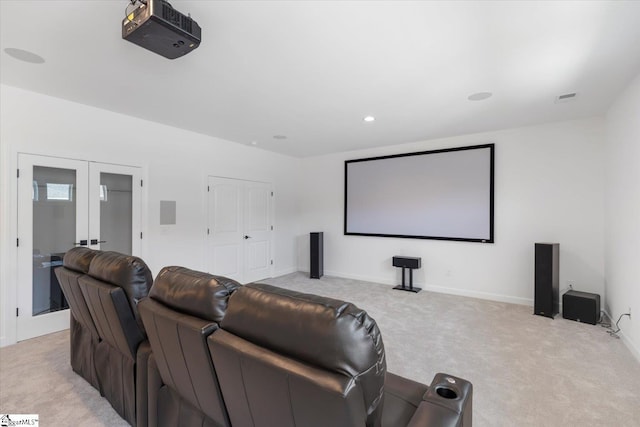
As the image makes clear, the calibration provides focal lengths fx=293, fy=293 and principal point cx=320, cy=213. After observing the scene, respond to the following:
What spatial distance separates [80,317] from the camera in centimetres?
221

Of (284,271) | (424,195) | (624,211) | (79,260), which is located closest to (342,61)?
(79,260)

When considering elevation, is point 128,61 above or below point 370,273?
above

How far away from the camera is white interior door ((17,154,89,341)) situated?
10.4 ft

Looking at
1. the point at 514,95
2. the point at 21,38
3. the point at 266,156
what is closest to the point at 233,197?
the point at 266,156

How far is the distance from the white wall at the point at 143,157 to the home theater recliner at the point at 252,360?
236cm

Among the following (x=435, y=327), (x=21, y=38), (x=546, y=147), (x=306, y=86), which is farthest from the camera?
(x=546, y=147)

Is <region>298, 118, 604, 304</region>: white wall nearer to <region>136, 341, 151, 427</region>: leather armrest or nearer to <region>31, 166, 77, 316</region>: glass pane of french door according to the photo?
<region>136, 341, 151, 427</region>: leather armrest

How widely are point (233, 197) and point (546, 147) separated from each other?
199 inches

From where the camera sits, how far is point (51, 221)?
337 centimetres

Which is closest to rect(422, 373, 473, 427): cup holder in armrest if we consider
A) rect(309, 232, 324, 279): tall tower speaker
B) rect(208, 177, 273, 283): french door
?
rect(208, 177, 273, 283): french door

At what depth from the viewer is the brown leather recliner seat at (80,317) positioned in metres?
2.05

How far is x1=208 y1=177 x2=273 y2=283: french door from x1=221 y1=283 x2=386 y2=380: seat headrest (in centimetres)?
427

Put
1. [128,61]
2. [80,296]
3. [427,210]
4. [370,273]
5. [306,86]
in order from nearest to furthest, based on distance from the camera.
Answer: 1. [80,296]
2. [128,61]
3. [306,86]
4. [427,210]
5. [370,273]

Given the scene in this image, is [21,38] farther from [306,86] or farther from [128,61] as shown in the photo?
[306,86]
